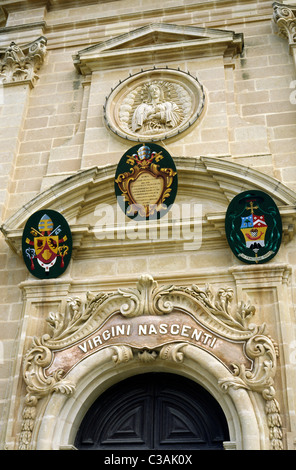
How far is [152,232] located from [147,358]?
1.65 meters

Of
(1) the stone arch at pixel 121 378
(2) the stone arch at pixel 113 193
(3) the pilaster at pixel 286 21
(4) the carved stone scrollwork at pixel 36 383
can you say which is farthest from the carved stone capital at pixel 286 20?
(4) the carved stone scrollwork at pixel 36 383

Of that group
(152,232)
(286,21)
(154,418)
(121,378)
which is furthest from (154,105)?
(154,418)

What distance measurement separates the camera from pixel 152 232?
7043mm

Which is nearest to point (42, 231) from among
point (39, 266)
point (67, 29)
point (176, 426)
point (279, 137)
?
point (39, 266)

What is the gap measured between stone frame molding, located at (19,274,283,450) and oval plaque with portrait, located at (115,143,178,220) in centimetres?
105

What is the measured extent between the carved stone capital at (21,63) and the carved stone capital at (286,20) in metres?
3.91

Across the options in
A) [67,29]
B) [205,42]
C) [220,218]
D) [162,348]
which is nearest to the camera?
[162,348]

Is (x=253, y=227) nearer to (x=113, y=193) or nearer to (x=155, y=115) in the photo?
(x=113, y=193)

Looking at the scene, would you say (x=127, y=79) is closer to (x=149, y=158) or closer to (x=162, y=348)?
(x=149, y=158)

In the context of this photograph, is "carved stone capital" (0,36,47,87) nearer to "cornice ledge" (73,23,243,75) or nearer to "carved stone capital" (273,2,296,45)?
"cornice ledge" (73,23,243,75)

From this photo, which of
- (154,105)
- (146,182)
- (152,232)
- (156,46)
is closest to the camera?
(152,232)

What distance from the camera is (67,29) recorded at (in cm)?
978

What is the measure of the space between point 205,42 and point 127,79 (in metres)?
1.34

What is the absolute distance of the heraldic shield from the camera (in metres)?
7.06
